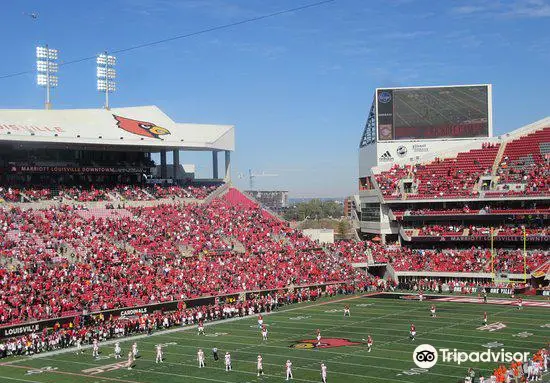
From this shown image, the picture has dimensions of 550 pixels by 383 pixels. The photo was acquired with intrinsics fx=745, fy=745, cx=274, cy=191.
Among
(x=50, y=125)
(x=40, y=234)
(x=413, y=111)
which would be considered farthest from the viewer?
(x=413, y=111)

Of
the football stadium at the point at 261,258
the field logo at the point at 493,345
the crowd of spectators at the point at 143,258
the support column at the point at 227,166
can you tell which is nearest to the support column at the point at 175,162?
the football stadium at the point at 261,258

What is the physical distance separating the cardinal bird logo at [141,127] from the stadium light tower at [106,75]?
5.13 m

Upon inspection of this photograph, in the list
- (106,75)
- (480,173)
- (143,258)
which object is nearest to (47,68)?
(106,75)

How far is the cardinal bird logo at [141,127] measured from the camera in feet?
195

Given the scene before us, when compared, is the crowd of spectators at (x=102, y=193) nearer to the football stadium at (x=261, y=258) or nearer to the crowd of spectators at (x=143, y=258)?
the football stadium at (x=261, y=258)

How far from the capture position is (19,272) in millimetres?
40562

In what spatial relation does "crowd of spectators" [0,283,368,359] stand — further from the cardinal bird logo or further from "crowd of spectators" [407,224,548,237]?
the cardinal bird logo

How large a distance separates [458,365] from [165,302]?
20119mm

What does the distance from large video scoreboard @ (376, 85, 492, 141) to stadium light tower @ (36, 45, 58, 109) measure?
28586 mm

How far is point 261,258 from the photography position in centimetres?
5391

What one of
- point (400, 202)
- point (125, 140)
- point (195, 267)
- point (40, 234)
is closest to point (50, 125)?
point (125, 140)

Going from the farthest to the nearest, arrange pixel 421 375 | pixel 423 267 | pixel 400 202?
pixel 400 202
pixel 423 267
pixel 421 375

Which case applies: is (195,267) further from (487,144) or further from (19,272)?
(487,144)

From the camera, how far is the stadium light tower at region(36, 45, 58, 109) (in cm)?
6184
